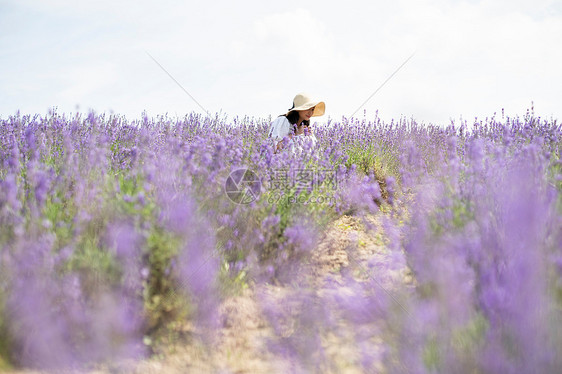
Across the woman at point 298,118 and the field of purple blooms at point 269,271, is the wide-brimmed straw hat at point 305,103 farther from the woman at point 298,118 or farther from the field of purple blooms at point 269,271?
the field of purple blooms at point 269,271

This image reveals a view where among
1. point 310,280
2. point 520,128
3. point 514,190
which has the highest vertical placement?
point 520,128

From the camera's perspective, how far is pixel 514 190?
72.6 inches

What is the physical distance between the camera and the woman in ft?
13.7

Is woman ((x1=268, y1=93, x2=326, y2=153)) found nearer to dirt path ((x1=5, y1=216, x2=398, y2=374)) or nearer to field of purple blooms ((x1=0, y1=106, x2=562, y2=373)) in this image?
field of purple blooms ((x1=0, y1=106, x2=562, y2=373))

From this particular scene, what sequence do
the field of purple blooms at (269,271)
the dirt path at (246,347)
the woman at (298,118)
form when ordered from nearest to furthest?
1. the field of purple blooms at (269,271)
2. the dirt path at (246,347)
3. the woman at (298,118)

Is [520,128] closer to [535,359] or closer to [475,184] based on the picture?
[475,184]

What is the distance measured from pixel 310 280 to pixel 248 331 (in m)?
0.63

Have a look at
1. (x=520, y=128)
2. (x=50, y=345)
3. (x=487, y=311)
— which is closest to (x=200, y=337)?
(x=50, y=345)

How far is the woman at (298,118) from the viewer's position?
4.17m

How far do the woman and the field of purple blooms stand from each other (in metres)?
1.49

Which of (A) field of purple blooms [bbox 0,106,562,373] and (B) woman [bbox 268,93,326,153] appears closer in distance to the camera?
(A) field of purple blooms [bbox 0,106,562,373]

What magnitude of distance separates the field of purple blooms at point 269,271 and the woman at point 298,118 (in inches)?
58.5

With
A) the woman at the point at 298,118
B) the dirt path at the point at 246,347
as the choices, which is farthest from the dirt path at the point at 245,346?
the woman at the point at 298,118

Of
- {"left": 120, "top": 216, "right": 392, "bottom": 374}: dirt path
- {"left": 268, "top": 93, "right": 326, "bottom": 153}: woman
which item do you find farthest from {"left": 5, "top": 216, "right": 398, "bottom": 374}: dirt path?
{"left": 268, "top": 93, "right": 326, "bottom": 153}: woman
